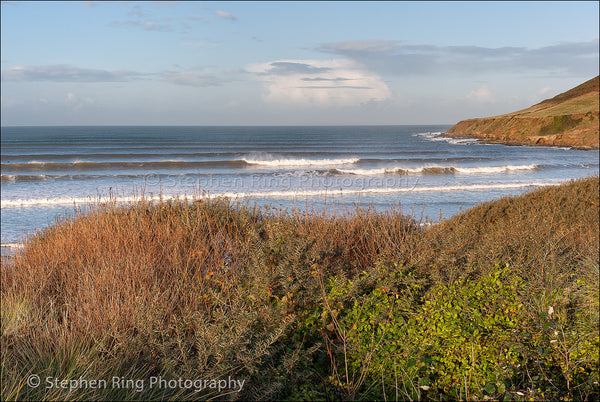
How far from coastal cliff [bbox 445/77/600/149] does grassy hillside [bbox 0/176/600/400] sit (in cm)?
5118

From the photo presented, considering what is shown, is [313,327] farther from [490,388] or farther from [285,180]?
[285,180]

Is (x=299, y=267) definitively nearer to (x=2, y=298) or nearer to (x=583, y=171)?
(x=2, y=298)

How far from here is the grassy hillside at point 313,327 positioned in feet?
10.9

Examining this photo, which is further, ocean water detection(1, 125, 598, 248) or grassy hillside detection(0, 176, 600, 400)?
ocean water detection(1, 125, 598, 248)

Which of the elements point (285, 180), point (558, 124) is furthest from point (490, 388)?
point (558, 124)

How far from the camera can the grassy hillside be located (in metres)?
3.33

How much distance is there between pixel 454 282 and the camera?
443cm

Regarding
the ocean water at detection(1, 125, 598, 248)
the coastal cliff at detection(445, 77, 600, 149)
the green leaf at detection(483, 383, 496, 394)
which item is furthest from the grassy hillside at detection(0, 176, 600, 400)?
the coastal cliff at detection(445, 77, 600, 149)

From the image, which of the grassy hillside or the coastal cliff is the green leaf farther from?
the coastal cliff

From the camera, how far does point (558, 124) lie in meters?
53.3

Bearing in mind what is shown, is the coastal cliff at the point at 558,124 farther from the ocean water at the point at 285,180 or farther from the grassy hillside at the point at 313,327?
the grassy hillside at the point at 313,327

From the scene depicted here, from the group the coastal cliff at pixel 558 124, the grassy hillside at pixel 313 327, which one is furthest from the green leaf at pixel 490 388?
the coastal cliff at pixel 558 124

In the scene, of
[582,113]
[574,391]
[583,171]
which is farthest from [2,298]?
[582,113]

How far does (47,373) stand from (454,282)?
147 inches
